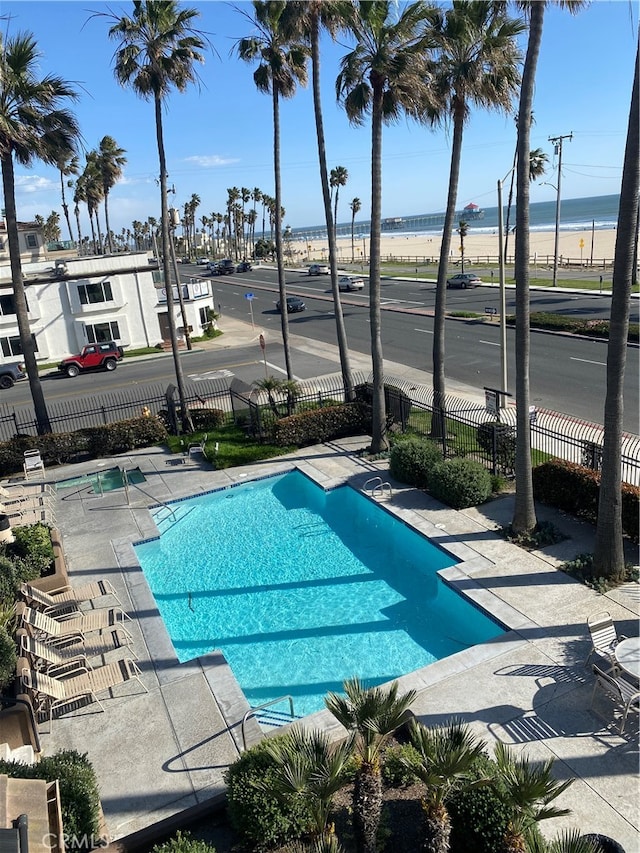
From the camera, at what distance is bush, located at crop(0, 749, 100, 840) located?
674 cm

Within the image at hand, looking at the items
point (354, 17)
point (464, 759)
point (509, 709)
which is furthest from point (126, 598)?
point (354, 17)

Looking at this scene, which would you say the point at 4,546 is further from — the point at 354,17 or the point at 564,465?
the point at 354,17

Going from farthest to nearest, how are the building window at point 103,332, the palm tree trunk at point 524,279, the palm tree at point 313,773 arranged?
the building window at point 103,332, the palm tree trunk at point 524,279, the palm tree at point 313,773

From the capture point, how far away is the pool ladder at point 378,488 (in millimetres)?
16453

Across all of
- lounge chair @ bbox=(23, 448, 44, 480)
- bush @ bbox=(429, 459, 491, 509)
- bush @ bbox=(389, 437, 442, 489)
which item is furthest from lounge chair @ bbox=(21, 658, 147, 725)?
lounge chair @ bbox=(23, 448, 44, 480)

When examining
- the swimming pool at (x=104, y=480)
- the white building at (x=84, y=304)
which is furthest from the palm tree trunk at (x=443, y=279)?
the white building at (x=84, y=304)

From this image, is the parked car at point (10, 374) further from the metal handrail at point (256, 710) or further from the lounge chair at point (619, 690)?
the lounge chair at point (619, 690)

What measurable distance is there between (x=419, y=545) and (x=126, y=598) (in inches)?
260

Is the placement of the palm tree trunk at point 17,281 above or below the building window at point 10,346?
above

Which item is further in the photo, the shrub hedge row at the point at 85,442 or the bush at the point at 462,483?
the shrub hedge row at the point at 85,442

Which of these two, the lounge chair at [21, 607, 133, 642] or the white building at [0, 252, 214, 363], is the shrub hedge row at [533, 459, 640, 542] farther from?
the white building at [0, 252, 214, 363]

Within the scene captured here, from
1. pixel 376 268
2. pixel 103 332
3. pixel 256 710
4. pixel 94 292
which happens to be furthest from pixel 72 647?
pixel 103 332

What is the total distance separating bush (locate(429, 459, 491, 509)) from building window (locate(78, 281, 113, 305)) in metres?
31.9

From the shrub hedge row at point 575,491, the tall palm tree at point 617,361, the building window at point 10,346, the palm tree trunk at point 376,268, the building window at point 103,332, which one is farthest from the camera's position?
the building window at point 103,332
